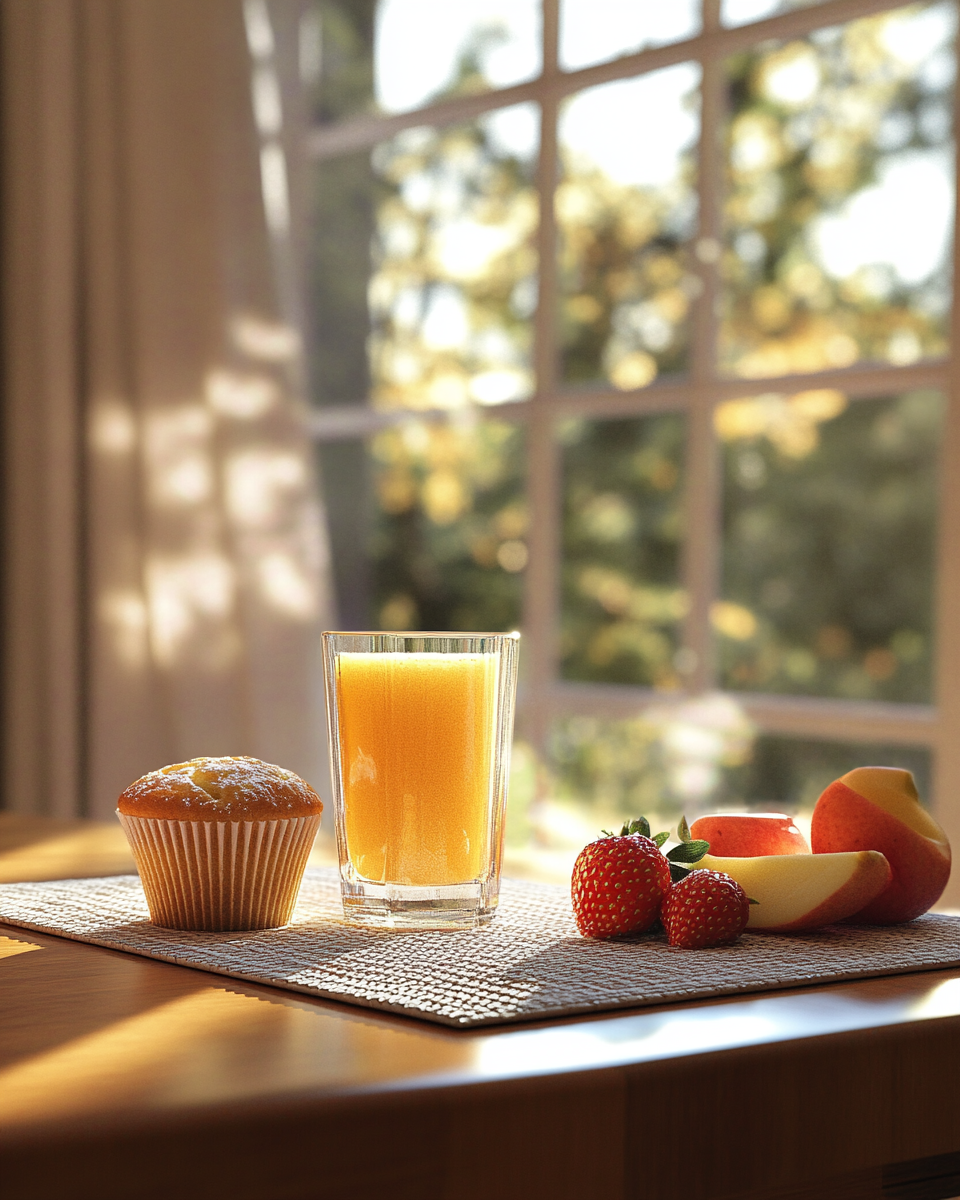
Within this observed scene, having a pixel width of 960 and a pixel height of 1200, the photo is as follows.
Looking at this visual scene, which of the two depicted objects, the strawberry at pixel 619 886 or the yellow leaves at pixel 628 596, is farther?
the yellow leaves at pixel 628 596

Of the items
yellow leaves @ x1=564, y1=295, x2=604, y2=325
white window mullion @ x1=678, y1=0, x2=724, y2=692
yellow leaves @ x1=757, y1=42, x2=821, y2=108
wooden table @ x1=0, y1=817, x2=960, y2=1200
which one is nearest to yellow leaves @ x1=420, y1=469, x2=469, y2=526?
yellow leaves @ x1=564, y1=295, x2=604, y2=325

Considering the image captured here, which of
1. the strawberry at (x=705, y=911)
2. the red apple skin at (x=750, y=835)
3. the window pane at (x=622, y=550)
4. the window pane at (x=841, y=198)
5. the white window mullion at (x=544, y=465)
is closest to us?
the strawberry at (x=705, y=911)

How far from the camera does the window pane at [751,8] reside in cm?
224

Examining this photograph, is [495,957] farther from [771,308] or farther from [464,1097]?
[771,308]

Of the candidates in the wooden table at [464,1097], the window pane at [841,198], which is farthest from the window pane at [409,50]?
the wooden table at [464,1097]

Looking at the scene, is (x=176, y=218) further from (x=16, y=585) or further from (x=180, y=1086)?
(x=180, y=1086)

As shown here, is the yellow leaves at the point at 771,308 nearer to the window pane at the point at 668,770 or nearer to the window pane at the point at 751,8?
the window pane at the point at 751,8

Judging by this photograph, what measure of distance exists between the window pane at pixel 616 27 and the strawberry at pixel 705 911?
77.2 inches

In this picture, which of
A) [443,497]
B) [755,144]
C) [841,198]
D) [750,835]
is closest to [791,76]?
[755,144]

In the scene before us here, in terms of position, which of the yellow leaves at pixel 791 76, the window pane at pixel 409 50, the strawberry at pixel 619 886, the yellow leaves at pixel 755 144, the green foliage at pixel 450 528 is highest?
the window pane at pixel 409 50

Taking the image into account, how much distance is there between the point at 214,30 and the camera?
2.79m

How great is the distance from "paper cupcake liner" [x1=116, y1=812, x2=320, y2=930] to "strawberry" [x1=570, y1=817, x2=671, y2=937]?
6.7 inches

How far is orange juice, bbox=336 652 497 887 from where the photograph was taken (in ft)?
2.77

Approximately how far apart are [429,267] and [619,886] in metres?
2.28
